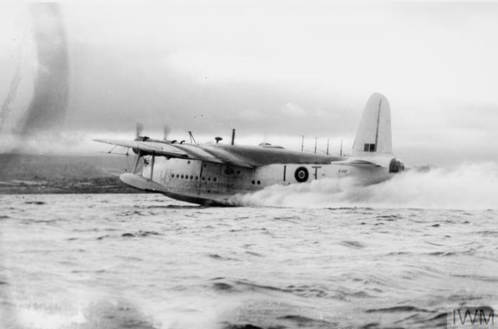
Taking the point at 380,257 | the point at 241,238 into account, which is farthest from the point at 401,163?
the point at 380,257

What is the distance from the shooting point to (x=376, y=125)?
30.3 metres

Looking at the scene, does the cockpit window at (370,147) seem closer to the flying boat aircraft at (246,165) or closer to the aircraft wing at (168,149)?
the flying boat aircraft at (246,165)

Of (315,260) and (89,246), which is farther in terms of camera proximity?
(89,246)

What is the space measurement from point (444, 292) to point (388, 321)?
205 cm

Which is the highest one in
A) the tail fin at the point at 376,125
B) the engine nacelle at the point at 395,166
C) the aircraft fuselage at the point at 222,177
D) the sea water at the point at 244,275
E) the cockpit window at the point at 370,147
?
the tail fin at the point at 376,125

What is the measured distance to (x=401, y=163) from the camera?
29.7 metres

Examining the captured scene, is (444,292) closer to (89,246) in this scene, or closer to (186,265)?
(186,265)
